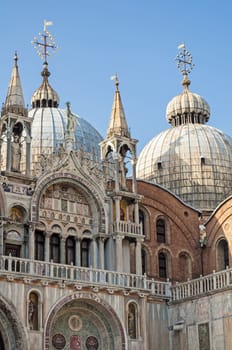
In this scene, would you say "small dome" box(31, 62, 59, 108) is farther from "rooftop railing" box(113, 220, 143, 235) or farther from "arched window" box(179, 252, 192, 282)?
"rooftop railing" box(113, 220, 143, 235)

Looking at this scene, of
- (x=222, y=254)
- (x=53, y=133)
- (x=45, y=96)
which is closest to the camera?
(x=222, y=254)

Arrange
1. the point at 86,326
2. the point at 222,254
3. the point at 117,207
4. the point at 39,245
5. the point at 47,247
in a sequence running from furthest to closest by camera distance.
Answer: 1. the point at 222,254
2. the point at 117,207
3. the point at 39,245
4. the point at 47,247
5. the point at 86,326

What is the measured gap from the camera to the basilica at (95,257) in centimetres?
2548

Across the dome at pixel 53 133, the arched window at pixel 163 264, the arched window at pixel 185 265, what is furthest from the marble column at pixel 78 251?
the dome at pixel 53 133

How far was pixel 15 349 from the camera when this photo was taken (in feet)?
80.7

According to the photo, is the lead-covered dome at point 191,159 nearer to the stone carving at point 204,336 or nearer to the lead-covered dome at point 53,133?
the lead-covered dome at point 53,133

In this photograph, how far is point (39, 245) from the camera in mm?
28281

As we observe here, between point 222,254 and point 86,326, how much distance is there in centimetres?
1087

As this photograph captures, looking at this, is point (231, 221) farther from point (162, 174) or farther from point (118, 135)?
point (162, 174)

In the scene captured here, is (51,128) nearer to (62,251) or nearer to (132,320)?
(62,251)

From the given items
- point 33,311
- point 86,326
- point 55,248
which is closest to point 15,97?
point 55,248

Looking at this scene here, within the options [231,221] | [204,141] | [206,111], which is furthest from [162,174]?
[231,221]

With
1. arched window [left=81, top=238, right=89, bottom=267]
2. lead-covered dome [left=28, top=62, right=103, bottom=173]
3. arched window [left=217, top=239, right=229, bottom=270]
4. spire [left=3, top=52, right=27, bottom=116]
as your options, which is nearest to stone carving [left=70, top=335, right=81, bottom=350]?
arched window [left=81, top=238, right=89, bottom=267]

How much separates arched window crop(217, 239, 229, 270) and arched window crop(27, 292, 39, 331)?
509 inches
